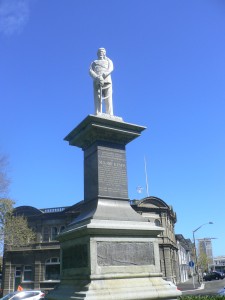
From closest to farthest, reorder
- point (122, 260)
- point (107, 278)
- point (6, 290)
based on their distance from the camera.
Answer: point (107, 278) → point (122, 260) → point (6, 290)

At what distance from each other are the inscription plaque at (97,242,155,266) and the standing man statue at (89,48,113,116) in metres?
4.08

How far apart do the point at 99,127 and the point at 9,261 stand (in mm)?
38656

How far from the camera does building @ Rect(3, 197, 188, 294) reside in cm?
4159

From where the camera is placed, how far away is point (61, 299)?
307 inches

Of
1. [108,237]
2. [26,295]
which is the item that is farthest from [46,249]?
[108,237]

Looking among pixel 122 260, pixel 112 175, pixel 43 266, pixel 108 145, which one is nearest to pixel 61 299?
pixel 122 260

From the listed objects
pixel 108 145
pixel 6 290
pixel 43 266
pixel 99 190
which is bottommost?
pixel 6 290

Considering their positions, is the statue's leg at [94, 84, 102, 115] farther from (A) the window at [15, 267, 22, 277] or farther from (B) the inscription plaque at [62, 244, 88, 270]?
(A) the window at [15, 267, 22, 277]

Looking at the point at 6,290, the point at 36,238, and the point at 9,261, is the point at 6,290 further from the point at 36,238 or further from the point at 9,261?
the point at 36,238

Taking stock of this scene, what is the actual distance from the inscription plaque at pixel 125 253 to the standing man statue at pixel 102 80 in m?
4.08

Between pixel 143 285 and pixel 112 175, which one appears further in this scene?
pixel 112 175

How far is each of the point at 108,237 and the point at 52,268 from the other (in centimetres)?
3700

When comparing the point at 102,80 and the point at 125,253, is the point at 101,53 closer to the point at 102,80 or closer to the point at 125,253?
the point at 102,80

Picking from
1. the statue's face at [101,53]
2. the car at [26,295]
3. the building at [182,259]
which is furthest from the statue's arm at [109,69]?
the building at [182,259]
